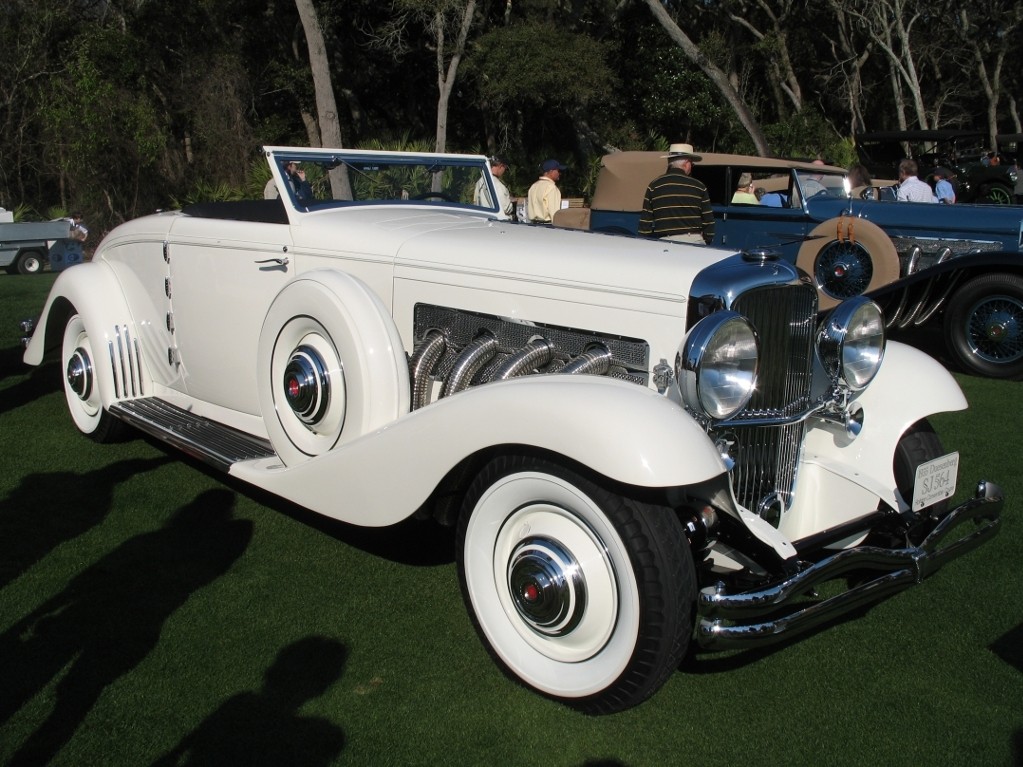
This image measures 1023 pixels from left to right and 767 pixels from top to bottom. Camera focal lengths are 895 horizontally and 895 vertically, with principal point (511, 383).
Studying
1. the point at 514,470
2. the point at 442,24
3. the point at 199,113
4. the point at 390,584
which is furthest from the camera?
the point at 199,113

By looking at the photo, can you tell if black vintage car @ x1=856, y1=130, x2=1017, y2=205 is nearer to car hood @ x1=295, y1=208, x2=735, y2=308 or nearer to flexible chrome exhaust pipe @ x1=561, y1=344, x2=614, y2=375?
car hood @ x1=295, y1=208, x2=735, y2=308

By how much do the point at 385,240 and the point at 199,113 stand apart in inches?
732

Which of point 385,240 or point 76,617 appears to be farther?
point 385,240

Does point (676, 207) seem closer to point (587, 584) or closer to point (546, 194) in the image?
point (546, 194)

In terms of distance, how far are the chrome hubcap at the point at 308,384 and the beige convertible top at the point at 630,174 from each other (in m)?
7.13

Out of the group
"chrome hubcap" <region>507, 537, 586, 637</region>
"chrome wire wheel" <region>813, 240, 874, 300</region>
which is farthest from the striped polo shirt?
"chrome hubcap" <region>507, 537, 586, 637</region>

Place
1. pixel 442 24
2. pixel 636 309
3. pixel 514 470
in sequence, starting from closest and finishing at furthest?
pixel 514 470 < pixel 636 309 < pixel 442 24

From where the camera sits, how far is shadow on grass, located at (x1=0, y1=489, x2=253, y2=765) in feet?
9.08

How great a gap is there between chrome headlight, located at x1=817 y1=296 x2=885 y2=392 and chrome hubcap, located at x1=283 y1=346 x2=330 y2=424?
1957 millimetres

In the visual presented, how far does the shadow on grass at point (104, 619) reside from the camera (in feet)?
9.08

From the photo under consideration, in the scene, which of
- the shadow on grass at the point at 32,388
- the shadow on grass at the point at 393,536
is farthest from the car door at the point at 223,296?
the shadow on grass at the point at 32,388

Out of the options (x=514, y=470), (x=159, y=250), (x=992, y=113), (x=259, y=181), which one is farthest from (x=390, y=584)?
(x=992, y=113)

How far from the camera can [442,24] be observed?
727 inches

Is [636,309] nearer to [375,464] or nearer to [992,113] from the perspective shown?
[375,464]
